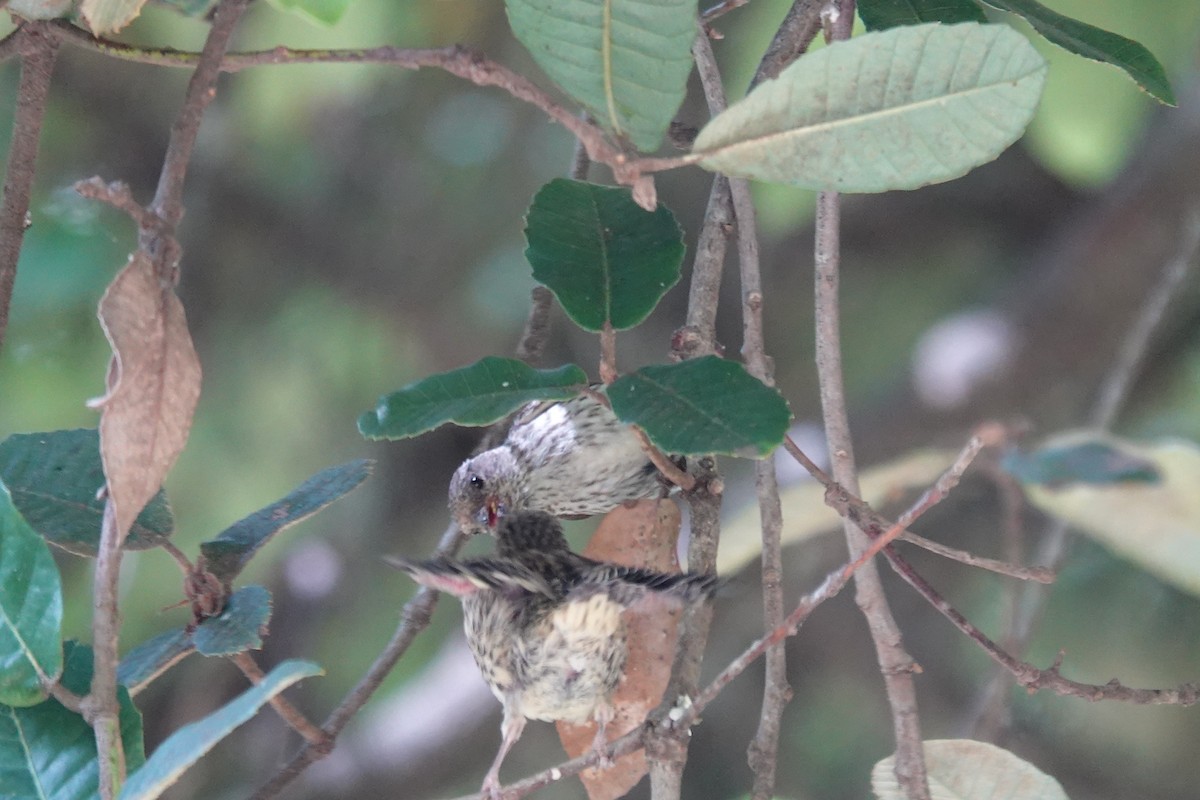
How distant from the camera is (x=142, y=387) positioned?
0.80 m

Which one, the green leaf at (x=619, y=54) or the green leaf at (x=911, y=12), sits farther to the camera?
the green leaf at (x=911, y=12)

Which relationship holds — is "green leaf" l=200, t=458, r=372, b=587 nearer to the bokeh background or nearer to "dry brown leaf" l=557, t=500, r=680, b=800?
"dry brown leaf" l=557, t=500, r=680, b=800

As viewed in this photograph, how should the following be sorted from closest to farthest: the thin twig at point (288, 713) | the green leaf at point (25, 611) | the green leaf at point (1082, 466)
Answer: the green leaf at point (25, 611), the thin twig at point (288, 713), the green leaf at point (1082, 466)

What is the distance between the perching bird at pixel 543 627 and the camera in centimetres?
104

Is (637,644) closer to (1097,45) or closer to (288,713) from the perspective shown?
(288,713)

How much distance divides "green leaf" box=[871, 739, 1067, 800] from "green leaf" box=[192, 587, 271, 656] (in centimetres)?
54

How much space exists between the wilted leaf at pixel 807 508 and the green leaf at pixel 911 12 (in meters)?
0.75

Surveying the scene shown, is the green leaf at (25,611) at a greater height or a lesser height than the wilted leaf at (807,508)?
greater

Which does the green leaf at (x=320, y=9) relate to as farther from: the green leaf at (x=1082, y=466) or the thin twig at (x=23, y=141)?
the green leaf at (x=1082, y=466)

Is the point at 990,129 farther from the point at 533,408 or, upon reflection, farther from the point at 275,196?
the point at 275,196

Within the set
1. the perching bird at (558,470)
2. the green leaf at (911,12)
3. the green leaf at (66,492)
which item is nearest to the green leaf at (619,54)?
the green leaf at (911,12)

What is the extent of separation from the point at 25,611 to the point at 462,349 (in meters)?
1.82

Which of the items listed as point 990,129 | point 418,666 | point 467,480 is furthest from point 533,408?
point 418,666

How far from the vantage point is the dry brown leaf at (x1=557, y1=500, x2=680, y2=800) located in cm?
112
